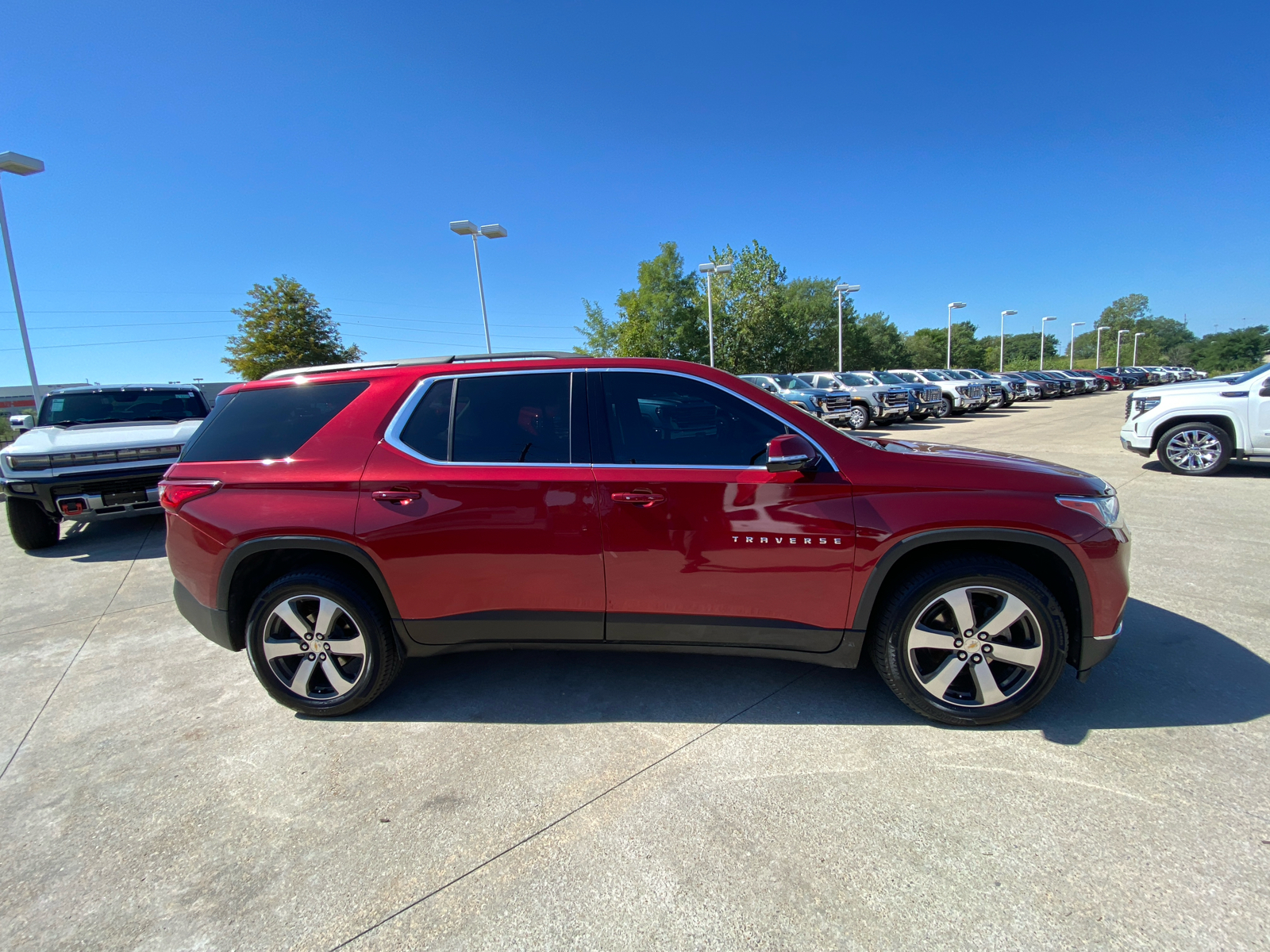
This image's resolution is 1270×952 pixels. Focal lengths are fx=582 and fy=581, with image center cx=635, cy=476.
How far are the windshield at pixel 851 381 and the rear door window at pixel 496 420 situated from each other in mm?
18514

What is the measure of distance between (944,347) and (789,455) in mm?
86773

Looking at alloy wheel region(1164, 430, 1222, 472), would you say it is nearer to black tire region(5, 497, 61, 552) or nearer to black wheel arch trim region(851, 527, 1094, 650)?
black wheel arch trim region(851, 527, 1094, 650)

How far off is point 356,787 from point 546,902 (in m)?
1.04

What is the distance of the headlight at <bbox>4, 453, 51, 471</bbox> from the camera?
5785 millimetres

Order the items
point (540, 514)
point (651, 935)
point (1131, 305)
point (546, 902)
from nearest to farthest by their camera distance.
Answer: point (651, 935) → point (546, 902) → point (540, 514) → point (1131, 305)

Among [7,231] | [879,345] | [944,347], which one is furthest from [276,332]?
[944,347]

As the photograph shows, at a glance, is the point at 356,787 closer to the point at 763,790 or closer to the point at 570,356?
the point at 763,790

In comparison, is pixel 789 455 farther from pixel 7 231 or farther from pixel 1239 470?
Result: pixel 7 231

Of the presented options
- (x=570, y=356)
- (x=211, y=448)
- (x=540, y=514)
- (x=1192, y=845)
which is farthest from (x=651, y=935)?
(x=211, y=448)

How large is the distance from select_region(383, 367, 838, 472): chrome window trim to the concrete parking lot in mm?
1222

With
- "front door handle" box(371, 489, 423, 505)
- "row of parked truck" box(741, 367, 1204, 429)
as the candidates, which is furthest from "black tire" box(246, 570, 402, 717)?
"row of parked truck" box(741, 367, 1204, 429)

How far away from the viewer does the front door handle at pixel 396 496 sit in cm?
271

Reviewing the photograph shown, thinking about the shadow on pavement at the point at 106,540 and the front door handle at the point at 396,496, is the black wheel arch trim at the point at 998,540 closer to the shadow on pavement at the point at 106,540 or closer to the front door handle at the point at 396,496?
the front door handle at the point at 396,496

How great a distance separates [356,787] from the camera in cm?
242
